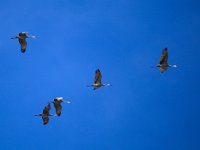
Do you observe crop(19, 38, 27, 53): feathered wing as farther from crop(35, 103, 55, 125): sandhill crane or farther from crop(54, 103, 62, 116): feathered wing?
crop(54, 103, 62, 116): feathered wing

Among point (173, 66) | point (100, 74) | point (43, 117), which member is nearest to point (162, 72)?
point (173, 66)

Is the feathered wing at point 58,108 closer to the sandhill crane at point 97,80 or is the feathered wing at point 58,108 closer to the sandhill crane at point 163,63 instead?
the sandhill crane at point 97,80

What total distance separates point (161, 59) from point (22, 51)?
15577mm

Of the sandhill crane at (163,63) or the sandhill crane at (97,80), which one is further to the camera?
the sandhill crane at (163,63)

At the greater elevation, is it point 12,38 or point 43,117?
point 12,38

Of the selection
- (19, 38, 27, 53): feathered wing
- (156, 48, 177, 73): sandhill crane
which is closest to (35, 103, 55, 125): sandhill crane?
(19, 38, 27, 53): feathered wing

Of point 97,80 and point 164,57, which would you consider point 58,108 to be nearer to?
point 97,80

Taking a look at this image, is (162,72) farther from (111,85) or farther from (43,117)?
(43,117)

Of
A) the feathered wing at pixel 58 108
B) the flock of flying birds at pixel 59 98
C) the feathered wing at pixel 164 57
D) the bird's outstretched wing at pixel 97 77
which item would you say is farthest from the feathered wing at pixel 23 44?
the feathered wing at pixel 164 57

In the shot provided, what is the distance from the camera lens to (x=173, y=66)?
8212 centimetres

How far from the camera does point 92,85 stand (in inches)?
3172

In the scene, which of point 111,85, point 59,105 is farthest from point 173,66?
point 59,105

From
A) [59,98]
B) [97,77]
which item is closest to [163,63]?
[97,77]

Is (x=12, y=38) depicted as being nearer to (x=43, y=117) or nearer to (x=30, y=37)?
(x=30, y=37)
